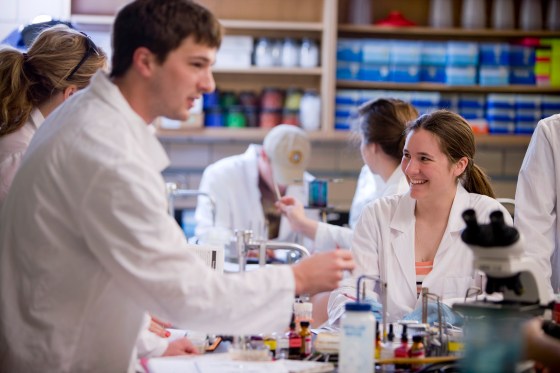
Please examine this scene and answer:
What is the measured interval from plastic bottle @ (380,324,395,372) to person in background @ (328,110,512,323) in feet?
2.03

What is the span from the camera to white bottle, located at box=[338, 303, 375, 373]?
1797mm

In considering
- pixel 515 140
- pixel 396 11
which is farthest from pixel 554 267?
pixel 396 11

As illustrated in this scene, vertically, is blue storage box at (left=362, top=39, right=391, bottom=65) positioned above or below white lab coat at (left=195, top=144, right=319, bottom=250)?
above

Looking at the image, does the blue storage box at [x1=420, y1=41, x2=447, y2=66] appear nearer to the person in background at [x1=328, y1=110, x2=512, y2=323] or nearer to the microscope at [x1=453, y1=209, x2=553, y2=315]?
the person in background at [x1=328, y1=110, x2=512, y2=323]

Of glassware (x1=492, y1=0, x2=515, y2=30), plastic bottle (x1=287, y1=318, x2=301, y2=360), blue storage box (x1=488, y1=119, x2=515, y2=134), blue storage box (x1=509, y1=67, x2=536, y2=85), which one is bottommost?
blue storage box (x1=488, y1=119, x2=515, y2=134)

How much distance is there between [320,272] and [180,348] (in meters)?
0.50

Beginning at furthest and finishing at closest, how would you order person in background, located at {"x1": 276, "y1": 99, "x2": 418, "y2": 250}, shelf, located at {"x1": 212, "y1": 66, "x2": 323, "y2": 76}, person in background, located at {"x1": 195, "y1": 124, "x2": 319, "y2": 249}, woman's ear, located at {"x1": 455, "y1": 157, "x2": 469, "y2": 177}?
shelf, located at {"x1": 212, "y1": 66, "x2": 323, "y2": 76}
person in background, located at {"x1": 195, "y1": 124, "x2": 319, "y2": 249}
person in background, located at {"x1": 276, "y1": 99, "x2": 418, "y2": 250}
woman's ear, located at {"x1": 455, "y1": 157, "x2": 469, "y2": 177}

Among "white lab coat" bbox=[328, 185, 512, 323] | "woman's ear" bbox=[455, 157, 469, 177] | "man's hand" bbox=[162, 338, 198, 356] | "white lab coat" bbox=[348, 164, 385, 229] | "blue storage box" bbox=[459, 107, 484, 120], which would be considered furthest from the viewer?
"blue storage box" bbox=[459, 107, 484, 120]

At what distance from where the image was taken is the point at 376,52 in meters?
5.52

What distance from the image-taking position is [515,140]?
5.54 m

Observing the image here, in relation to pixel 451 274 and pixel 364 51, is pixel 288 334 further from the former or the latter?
pixel 364 51

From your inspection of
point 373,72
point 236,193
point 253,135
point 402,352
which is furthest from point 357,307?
point 373,72

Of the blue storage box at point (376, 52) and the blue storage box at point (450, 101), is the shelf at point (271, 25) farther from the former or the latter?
the blue storage box at point (450, 101)

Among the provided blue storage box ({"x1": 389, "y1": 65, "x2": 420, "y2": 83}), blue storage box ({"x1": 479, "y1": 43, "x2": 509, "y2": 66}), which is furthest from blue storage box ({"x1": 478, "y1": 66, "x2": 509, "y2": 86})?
blue storage box ({"x1": 389, "y1": 65, "x2": 420, "y2": 83})
